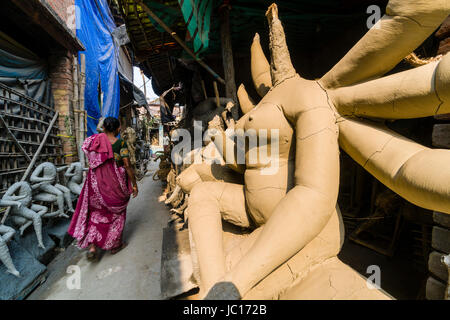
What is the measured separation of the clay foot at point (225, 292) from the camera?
826 mm

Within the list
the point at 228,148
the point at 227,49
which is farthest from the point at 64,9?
the point at 228,148

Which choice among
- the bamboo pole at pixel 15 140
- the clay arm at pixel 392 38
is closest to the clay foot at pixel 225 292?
the clay arm at pixel 392 38

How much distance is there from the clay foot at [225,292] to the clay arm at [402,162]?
2.63 ft

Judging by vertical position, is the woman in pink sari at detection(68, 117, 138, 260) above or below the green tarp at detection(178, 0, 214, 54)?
below

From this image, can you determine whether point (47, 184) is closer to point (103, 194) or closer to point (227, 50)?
point (103, 194)

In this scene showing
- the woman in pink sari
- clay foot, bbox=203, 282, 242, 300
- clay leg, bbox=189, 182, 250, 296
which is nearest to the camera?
clay foot, bbox=203, 282, 242, 300

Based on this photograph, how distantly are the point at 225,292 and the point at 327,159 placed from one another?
0.76m

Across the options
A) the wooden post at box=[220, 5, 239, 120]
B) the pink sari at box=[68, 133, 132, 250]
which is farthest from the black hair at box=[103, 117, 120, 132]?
the wooden post at box=[220, 5, 239, 120]

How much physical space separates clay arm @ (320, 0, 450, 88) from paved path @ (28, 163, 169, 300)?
2.52 metres

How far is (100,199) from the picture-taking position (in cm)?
275

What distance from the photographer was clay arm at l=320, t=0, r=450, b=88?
0.74m

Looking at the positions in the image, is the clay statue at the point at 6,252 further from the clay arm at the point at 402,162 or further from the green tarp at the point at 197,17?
the clay arm at the point at 402,162

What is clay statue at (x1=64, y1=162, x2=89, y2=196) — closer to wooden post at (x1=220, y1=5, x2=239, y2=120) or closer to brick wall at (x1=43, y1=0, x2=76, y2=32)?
wooden post at (x1=220, y1=5, x2=239, y2=120)

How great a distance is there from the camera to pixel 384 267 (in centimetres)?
212
